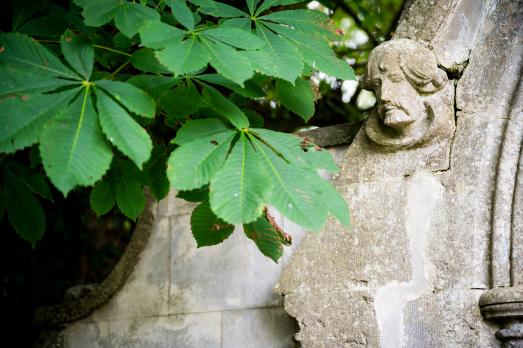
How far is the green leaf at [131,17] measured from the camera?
1694 mm

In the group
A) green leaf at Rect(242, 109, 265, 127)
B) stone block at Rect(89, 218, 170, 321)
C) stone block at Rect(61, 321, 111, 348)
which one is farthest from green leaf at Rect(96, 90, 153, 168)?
stone block at Rect(61, 321, 111, 348)

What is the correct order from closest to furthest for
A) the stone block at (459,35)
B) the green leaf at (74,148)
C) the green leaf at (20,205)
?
the green leaf at (74,148), the green leaf at (20,205), the stone block at (459,35)

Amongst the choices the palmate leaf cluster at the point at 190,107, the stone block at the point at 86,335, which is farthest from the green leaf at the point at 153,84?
the stone block at the point at 86,335

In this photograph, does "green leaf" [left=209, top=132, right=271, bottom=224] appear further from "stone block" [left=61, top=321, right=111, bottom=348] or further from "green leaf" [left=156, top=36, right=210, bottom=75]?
"stone block" [left=61, top=321, right=111, bottom=348]

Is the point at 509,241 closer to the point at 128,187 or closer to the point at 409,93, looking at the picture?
the point at 409,93

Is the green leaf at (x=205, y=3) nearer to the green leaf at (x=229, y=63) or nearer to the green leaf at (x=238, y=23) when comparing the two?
the green leaf at (x=238, y=23)

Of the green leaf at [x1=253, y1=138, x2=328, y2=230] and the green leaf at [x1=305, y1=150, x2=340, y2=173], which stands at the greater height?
the green leaf at [x1=305, y1=150, x2=340, y2=173]

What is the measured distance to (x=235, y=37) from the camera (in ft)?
5.53

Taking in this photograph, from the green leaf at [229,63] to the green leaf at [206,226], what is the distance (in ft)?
1.79

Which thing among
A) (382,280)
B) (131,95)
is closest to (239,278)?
(382,280)

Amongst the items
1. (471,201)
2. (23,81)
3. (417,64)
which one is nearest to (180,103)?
(23,81)

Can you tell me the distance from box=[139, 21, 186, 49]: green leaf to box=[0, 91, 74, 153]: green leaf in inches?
10.2

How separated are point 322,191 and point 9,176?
3.74 feet

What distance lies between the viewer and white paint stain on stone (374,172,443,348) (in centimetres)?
229
